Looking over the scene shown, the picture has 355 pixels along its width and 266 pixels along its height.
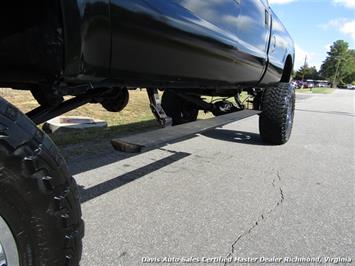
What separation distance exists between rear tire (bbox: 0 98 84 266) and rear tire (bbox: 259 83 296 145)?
489cm

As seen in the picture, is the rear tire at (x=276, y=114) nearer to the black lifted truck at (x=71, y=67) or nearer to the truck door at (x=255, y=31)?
the truck door at (x=255, y=31)

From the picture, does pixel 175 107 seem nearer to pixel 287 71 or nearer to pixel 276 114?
pixel 276 114

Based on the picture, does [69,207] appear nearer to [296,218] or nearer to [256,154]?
[296,218]

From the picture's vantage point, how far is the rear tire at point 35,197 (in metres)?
1.56

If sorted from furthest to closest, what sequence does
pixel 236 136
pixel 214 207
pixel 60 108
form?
1. pixel 236 136
2. pixel 214 207
3. pixel 60 108

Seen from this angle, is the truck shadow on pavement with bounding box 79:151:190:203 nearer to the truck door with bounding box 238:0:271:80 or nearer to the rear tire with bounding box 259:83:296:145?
the truck door with bounding box 238:0:271:80

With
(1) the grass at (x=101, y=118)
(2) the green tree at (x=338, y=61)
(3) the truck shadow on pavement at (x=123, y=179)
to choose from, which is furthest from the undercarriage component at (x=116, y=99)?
(2) the green tree at (x=338, y=61)

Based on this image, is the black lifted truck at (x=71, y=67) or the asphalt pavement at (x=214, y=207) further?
the asphalt pavement at (x=214, y=207)

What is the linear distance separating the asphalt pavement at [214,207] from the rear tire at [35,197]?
878mm

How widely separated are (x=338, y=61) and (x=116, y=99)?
409 ft

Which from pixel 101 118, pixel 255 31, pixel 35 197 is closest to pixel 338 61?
pixel 101 118

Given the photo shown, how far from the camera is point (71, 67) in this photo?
2.21 metres

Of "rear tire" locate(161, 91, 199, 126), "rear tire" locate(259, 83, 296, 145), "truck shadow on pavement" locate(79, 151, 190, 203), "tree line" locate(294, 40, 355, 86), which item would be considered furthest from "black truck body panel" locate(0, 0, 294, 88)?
"tree line" locate(294, 40, 355, 86)

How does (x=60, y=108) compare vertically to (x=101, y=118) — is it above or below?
above
